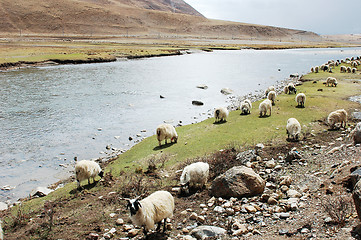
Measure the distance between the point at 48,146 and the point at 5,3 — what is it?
18956 centimetres

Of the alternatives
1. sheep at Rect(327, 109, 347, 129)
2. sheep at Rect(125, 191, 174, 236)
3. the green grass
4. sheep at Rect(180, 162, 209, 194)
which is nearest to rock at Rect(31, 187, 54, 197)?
the green grass

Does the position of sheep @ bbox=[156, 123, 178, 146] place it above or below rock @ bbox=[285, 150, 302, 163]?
below

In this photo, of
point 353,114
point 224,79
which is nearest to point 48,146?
point 353,114

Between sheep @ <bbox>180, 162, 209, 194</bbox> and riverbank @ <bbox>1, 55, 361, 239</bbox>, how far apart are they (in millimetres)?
424

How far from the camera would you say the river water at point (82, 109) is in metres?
16.0

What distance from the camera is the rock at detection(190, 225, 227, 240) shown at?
726 centimetres

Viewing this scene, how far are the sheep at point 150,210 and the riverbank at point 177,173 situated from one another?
0.63m

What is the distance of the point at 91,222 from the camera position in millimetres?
8617

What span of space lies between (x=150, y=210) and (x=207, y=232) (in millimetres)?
1579

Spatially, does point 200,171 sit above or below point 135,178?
above

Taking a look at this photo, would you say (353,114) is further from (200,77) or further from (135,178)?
(200,77)

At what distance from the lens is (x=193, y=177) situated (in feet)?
Result: 33.0

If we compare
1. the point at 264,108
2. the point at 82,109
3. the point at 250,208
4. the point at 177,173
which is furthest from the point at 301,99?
the point at 82,109

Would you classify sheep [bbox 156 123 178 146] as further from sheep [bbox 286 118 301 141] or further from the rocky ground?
sheep [bbox 286 118 301 141]
